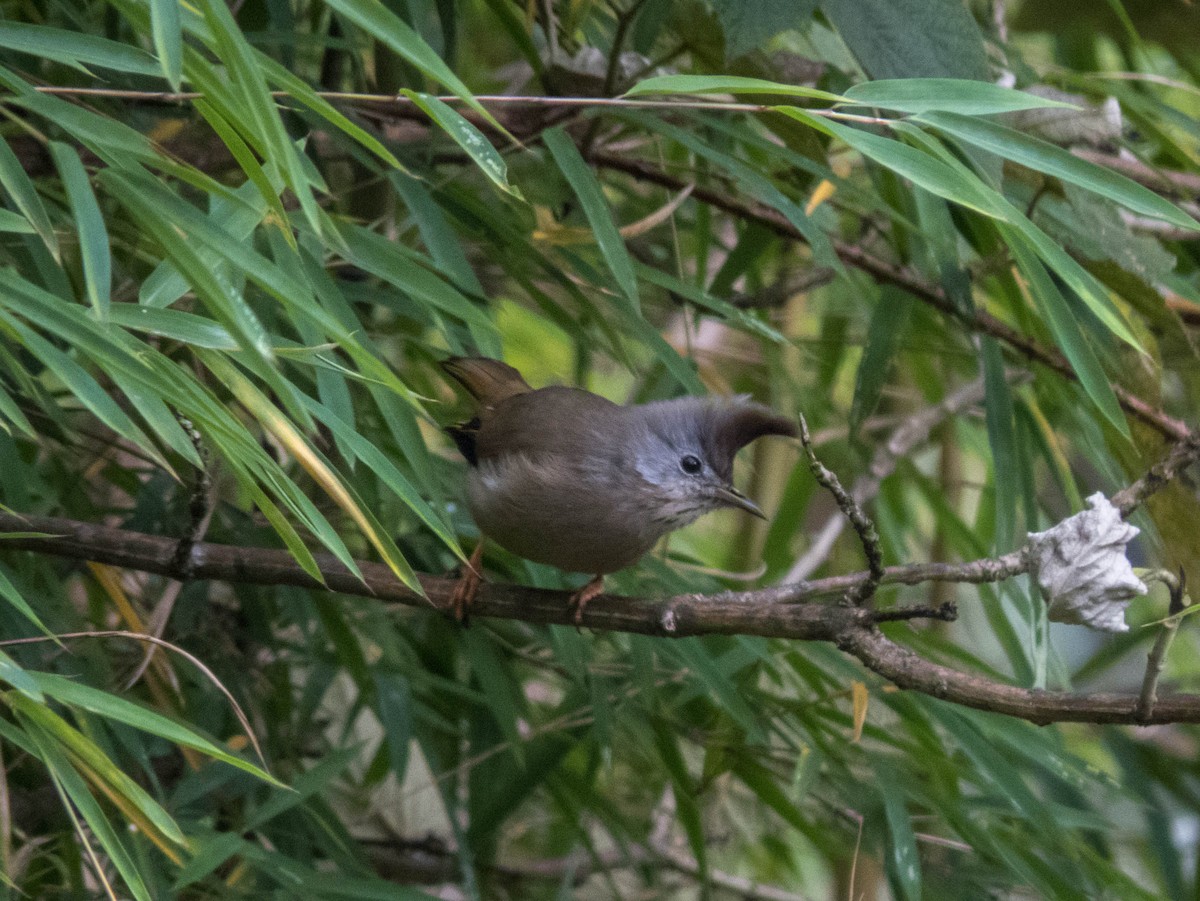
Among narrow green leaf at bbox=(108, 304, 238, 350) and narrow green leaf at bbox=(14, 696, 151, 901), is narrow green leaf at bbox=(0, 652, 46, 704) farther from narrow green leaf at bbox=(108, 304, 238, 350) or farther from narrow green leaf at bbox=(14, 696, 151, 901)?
narrow green leaf at bbox=(108, 304, 238, 350)

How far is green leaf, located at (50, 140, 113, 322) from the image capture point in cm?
133

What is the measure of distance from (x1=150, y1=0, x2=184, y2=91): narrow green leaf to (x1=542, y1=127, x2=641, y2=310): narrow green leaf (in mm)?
819

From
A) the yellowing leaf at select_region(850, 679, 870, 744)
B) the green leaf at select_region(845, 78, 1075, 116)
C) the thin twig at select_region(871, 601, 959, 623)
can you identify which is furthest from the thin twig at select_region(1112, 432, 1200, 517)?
the yellowing leaf at select_region(850, 679, 870, 744)

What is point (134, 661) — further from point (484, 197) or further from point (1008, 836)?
point (1008, 836)

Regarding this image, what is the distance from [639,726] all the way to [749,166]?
1232 mm

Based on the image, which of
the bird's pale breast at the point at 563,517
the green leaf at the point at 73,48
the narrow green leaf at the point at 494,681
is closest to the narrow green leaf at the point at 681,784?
the narrow green leaf at the point at 494,681

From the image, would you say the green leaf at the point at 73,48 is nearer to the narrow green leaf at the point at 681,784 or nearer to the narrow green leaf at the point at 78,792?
the narrow green leaf at the point at 78,792

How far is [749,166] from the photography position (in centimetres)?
220

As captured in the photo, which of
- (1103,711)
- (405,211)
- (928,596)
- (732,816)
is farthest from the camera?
(928,596)

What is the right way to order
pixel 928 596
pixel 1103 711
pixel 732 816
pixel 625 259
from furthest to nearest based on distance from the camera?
pixel 928 596
pixel 732 816
pixel 625 259
pixel 1103 711

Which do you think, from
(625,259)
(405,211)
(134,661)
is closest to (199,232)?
(625,259)

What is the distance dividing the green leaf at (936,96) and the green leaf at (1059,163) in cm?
3

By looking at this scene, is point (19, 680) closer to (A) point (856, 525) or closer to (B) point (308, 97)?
(B) point (308, 97)

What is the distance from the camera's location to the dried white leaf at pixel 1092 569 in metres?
1.31
